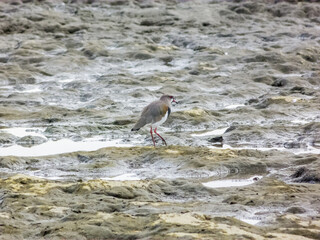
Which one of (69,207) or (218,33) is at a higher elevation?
(69,207)

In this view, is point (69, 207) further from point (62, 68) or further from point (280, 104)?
point (62, 68)

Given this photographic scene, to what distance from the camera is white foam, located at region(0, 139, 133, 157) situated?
967 centimetres

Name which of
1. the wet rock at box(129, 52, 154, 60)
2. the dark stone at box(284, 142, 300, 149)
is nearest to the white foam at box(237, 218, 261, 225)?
the dark stone at box(284, 142, 300, 149)

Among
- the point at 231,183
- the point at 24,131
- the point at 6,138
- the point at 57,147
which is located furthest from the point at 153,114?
the point at 24,131

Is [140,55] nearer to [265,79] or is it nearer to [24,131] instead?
[265,79]

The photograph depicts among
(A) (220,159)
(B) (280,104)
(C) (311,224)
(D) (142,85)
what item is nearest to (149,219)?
(C) (311,224)

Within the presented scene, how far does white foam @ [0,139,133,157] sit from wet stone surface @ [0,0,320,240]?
0.16 ft

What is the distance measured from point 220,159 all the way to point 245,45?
11983mm

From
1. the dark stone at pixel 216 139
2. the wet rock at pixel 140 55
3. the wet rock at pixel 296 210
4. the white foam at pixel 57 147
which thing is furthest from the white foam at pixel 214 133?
the wet rock at pixel 140 55

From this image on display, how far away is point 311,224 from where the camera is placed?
18.3 ft

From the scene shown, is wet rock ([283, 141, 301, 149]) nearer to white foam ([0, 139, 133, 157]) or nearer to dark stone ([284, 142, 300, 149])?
dark stone ([284, 142, 300, 149])

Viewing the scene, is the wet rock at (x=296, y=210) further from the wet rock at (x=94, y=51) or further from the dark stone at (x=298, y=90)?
the wet rock at (x=94, y=51)

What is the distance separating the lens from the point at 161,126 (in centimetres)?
1136

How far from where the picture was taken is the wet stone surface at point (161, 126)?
596cm
